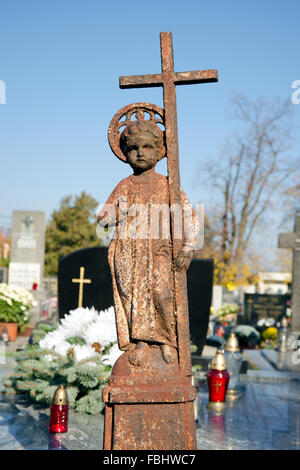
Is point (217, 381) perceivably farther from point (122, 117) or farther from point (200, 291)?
point (122, 117)

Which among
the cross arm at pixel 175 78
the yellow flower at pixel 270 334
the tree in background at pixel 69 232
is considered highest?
the tree in background at pixel 69 232

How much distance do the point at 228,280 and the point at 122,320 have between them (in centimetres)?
2471

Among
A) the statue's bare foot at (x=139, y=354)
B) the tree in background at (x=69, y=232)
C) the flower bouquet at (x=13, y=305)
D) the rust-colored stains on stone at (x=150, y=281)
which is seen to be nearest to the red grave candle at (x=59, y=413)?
the rust-colored stains on stone at (x=150, y=281)

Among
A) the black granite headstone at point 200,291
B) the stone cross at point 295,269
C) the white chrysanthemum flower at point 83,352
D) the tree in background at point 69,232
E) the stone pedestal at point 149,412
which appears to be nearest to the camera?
the stone pedestal at point 149,412

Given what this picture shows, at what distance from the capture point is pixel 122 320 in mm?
3225

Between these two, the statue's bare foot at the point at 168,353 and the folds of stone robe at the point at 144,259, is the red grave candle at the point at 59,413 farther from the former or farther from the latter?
the statue's bare foot at the point at 168,353

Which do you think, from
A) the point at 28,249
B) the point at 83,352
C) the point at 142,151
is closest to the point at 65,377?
the point at 83,352

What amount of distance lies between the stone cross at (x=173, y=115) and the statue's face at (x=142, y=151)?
120mm

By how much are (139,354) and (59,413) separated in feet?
6.82

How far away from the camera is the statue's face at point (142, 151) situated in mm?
3334

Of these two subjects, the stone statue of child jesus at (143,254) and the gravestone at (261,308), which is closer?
the stone statue of child jesus at (143,254)
